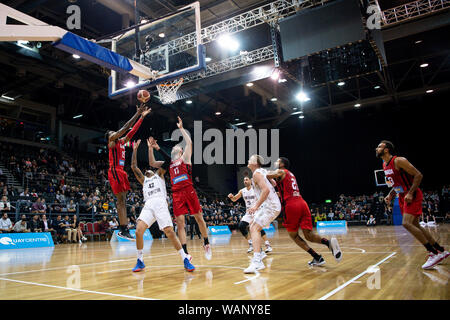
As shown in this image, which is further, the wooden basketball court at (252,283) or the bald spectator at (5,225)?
the bald spectator at (5,225)

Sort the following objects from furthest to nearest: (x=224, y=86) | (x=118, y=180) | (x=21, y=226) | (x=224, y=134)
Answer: (x=224, y=134), (x=224, y=86), (x=21, y=226), (x=118, y=180)

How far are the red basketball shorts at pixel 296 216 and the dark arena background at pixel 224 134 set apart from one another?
0.16 meters

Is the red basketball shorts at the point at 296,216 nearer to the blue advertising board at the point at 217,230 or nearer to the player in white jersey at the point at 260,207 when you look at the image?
the player in white jersey at the point at 260,207

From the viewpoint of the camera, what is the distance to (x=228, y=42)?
46.7 ft

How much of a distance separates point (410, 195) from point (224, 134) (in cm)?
2394

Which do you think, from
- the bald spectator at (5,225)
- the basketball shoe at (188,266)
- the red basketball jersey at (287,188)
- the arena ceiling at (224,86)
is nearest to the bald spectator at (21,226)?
the bald spectator at (5,225)

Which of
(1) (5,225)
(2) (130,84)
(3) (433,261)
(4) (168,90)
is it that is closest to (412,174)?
(3) (433,261)

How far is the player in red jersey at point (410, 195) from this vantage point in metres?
4.10

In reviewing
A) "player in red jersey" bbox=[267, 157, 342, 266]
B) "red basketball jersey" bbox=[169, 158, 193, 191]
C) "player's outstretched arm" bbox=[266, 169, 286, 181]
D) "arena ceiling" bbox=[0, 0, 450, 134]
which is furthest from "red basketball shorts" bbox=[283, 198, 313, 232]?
"arena ceiling" bbox=[0, 0, 450, 134]

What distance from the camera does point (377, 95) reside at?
2292 centimetres

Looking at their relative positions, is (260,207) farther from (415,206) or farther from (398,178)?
(415,206)
